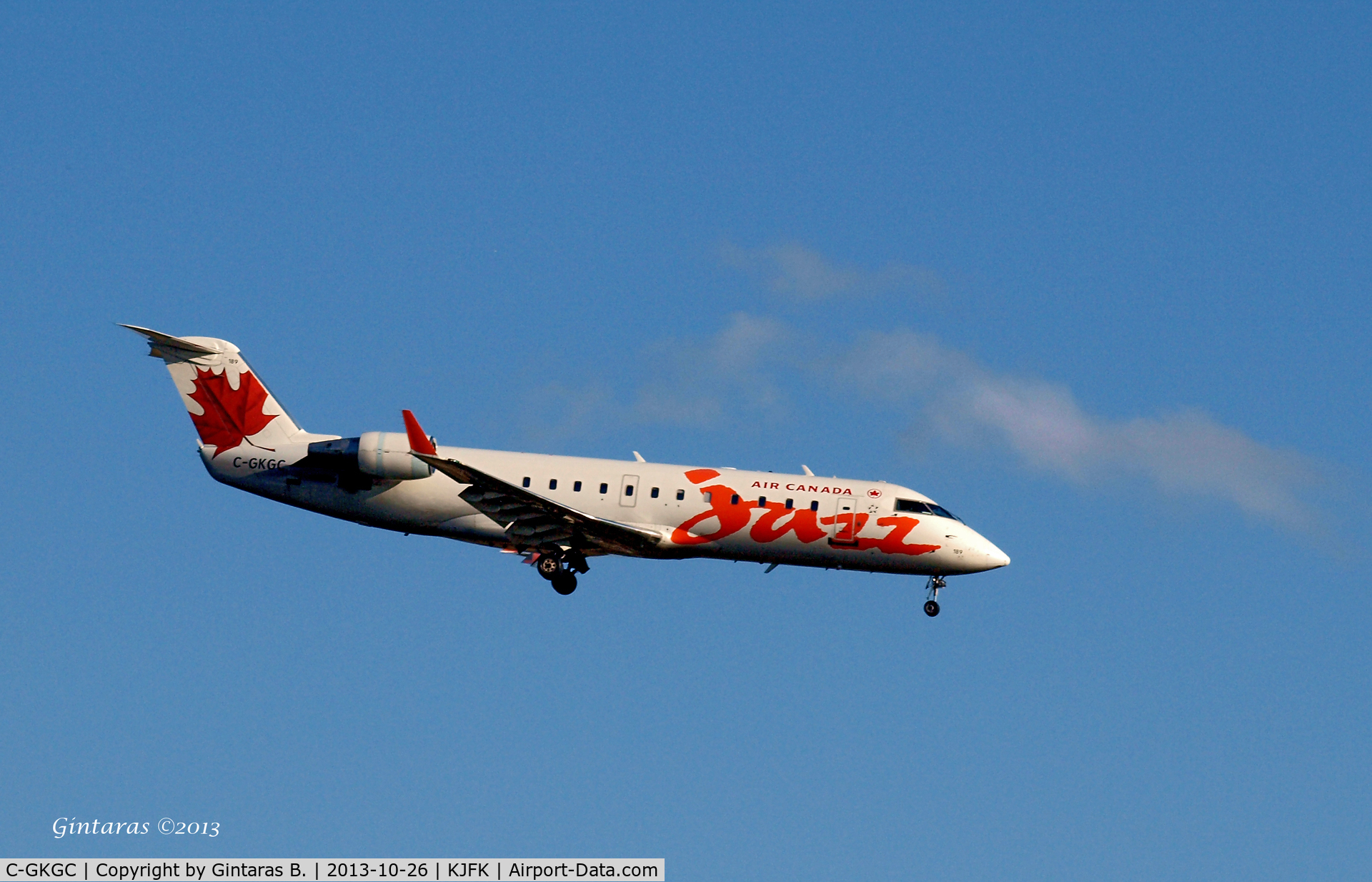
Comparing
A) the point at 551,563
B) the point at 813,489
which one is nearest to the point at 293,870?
the point at 551,563

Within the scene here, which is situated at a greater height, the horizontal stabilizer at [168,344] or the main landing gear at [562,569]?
the horizontal stabilizer at [168,344]

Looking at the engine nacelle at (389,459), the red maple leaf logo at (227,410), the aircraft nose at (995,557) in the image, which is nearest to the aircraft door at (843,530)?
the aircraft nose at (995,557)

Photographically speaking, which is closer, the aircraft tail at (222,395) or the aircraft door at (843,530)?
the aircraft door at (843,530)

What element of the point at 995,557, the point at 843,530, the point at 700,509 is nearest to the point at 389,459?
the point at 700,509

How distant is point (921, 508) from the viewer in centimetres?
5131

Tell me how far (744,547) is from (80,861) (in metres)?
20.2

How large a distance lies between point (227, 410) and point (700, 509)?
14968 millimetres

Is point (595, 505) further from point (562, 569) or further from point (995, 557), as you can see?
point (995, 557)

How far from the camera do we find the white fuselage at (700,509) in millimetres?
50844

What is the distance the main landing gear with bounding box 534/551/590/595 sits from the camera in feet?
170

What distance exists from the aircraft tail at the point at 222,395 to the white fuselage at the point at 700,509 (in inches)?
40.5

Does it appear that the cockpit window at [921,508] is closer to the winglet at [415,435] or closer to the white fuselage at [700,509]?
the white fuselage at [700,509]

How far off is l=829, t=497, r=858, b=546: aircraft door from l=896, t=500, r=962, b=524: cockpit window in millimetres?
1433

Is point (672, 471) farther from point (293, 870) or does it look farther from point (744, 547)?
point (293, 870)
